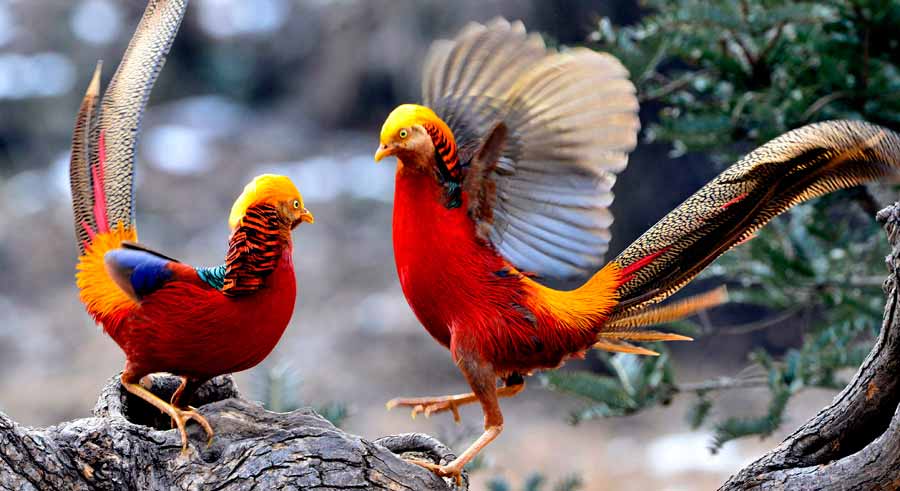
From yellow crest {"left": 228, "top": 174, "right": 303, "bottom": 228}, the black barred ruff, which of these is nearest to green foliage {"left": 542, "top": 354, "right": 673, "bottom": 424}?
the black barred ruff

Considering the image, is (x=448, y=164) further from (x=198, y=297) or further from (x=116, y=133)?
(x=116, y=133)

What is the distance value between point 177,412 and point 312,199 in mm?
5033

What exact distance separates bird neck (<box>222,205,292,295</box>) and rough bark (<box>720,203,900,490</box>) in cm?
90

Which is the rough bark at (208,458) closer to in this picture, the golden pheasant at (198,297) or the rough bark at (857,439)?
the golden pheasant at (198,297)

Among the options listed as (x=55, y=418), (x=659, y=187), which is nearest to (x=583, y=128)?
(x=659, y=187)

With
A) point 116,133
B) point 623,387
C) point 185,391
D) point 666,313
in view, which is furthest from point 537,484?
point 116,133

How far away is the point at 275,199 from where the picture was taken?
1810 mm

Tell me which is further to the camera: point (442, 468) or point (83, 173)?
point (83, 173)

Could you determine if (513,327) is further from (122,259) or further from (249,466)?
(122,259)

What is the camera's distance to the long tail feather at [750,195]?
5.76 ft

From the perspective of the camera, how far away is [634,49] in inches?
111

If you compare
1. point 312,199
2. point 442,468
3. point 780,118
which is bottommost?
point 442,468

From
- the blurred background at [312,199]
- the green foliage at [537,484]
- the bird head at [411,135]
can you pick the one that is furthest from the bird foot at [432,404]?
the blurred background at [312,199]

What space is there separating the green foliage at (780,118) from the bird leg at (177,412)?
110 cm
